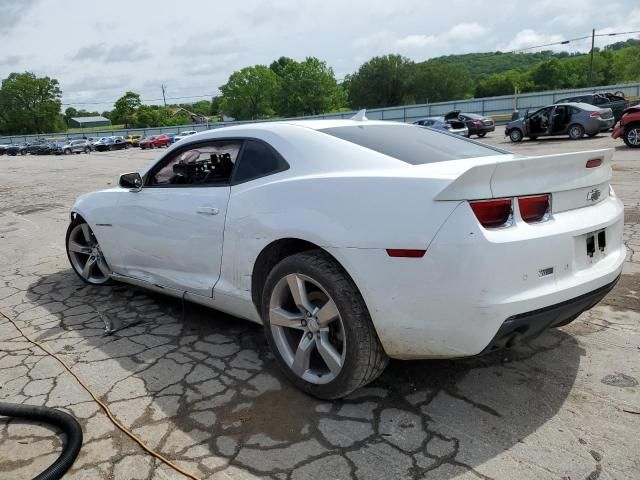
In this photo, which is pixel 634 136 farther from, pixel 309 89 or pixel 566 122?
pixel 309 89

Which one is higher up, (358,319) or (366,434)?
(358,319)

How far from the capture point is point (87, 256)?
520 centimetres

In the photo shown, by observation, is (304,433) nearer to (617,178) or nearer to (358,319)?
(358,319)

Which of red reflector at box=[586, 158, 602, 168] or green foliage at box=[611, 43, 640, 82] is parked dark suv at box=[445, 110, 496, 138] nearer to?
red reflector at box=[586, 158, 602, 168]

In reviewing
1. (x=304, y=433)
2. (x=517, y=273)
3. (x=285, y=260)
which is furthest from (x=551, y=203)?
(x=304, y=433)

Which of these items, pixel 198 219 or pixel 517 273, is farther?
pixel 198 219

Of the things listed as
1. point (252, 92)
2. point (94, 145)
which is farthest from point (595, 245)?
point (252, 92)

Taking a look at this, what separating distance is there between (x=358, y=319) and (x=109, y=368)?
1.82 metres

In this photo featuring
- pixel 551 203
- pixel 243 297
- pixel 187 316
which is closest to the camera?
pixel 551 203

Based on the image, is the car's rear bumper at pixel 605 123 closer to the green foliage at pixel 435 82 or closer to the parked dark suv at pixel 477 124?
the parked dark suv at pixel 477 124

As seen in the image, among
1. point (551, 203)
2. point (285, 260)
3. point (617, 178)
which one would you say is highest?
point (551, 203)

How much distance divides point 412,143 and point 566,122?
1910cm

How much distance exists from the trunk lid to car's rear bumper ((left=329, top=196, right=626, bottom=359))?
0.08 m

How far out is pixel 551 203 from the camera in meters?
2.50
